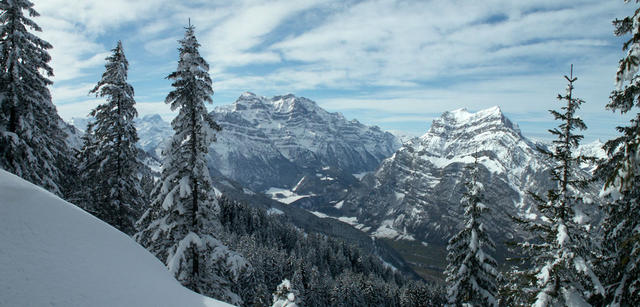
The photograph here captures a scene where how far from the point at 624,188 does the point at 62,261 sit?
993cm

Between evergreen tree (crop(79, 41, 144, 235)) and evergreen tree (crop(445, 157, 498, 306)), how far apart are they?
63.8 ft

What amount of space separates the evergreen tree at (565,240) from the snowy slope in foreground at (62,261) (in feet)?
39.0

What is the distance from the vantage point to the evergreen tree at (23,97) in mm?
14523

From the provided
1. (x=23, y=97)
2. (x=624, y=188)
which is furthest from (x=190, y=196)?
(x=624, y=188)

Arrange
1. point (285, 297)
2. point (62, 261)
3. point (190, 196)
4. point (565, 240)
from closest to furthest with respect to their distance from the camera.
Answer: point (62, 261), point (565, 240), point (190, 196), point (285, 297)

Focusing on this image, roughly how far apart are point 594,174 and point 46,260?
13.5m

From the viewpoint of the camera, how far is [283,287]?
1783 cm

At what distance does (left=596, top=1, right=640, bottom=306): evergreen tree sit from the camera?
6254 millimetres

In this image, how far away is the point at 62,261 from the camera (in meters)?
5.40

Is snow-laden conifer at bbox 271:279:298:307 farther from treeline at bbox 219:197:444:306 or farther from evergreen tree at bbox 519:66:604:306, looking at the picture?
evergreen tree at bbox 519:66:604:306

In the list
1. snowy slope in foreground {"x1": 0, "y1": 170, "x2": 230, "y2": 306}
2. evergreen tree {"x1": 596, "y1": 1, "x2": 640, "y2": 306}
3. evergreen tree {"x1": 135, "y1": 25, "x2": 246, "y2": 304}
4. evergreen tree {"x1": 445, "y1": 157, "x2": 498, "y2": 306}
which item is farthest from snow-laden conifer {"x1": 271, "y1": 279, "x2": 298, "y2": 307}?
evergreen tree {"x1": 596, "y1": 1, "x2": 640, "y2": 306}

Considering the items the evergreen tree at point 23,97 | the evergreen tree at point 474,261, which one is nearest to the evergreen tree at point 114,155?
the evergreen tree at point 23,97

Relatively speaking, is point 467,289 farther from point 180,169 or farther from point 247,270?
point 180,169

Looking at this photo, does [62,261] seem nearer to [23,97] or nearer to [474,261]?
[23,97]
